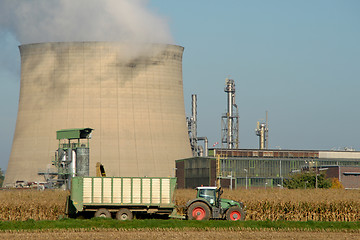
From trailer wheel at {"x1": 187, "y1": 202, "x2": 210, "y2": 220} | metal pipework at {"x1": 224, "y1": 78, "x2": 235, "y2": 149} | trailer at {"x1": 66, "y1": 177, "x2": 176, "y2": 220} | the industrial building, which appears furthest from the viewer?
metal pipework at {"x1": 224, "y1": 78, "x2": 235, "y2": 149}

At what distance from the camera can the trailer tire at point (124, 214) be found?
2921 centimetres

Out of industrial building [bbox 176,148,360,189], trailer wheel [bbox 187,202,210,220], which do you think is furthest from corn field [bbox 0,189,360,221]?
industrial building [bbox 176,148,360,189]

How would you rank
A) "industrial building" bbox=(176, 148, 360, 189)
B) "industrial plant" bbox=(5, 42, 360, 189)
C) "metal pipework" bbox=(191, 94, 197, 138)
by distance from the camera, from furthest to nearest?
"metal pipework" bbox=(191, 94, 197, 138) < "industrial building" bbox=(176, 148, 360, 189) < "industrial plant" bbox=(5, 42, 360, 189)

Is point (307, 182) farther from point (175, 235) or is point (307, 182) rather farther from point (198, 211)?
point (175, 235)

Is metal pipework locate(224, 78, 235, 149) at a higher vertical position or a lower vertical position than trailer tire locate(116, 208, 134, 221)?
higher

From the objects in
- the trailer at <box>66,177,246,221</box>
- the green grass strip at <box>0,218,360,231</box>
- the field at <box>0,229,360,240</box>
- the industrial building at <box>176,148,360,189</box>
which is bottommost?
the field at <box>0,229,360,240</box>

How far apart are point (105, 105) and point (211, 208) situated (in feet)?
115

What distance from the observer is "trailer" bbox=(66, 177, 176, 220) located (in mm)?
29547

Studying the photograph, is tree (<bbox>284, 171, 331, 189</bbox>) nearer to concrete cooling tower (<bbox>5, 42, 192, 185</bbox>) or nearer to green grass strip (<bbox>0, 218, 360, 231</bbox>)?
concrete cooling tower (<bbox>5, 42, 192, 185</bbox>)

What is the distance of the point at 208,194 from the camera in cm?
2941

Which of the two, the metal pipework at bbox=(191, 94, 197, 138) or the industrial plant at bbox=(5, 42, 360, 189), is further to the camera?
the metal pipework at bbox=(191, 94, 197, 138)

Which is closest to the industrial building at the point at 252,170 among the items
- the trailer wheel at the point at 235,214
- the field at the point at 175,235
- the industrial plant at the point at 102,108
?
the industrial plant at the point at 102,108

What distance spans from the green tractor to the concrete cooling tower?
3317cm

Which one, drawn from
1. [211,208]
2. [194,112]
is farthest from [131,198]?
[194,112]
